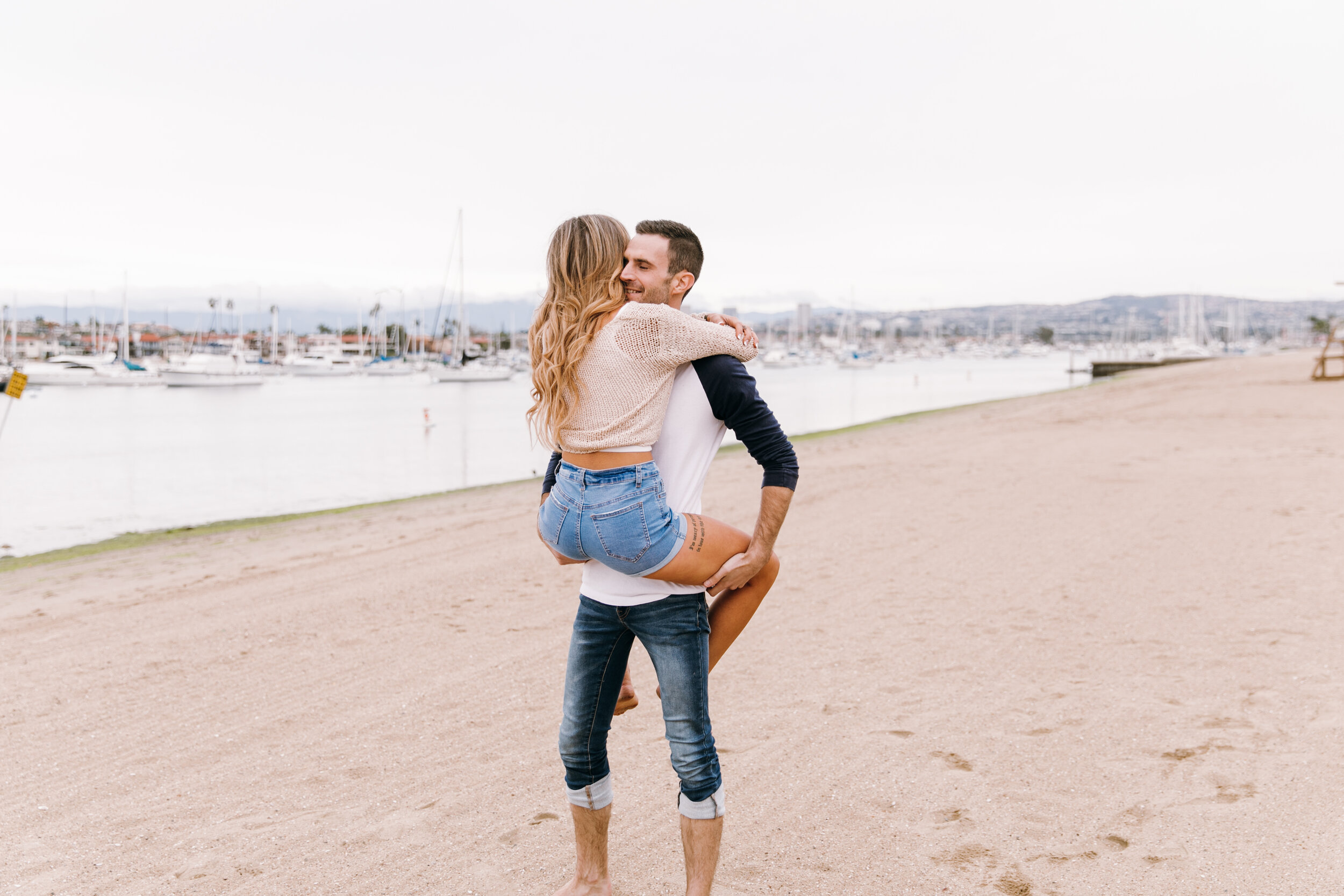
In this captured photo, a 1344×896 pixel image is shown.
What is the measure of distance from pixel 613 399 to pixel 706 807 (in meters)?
1.13

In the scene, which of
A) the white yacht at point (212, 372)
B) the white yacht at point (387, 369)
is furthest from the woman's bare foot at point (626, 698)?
the white yacht at point (387, 369)

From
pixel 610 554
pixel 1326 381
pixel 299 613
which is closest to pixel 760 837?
pixel 610 554

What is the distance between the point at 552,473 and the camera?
265cm

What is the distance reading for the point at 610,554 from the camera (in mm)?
2232

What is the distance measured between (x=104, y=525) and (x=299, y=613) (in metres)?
9.82

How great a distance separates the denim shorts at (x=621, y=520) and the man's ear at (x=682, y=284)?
0.45 m

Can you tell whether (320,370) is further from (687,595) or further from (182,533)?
(687,595)

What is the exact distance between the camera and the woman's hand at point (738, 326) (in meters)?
2.38

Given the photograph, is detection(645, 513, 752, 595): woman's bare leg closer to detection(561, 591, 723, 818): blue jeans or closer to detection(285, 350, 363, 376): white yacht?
detection(561, 591, 723, 818): blue jeans

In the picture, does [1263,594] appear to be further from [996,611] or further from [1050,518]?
[1050,518]

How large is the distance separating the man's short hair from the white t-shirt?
0.87ft

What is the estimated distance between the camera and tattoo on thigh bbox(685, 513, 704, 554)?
2277 millimetres


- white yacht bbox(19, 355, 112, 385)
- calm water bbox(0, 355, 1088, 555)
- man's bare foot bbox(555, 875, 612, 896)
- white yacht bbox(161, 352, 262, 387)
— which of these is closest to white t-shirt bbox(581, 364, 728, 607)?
man's bare foot bbox(555, 875, 612, 896)

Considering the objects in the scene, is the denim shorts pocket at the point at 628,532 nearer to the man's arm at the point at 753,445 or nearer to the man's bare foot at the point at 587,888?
the man's arm at the point at 753,445
